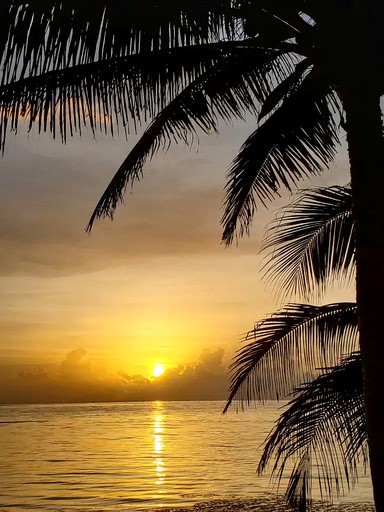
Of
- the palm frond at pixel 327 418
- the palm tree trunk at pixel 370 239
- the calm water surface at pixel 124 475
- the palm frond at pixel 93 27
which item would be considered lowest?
the calm water surface at pixel 124 475

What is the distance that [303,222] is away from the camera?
796 cm

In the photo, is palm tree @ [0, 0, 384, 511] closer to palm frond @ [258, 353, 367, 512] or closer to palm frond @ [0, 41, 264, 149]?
palm frond @ [0, 41, 264, 149]

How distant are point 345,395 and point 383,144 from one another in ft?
9.20

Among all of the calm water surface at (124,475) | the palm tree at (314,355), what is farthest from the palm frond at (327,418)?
the calm water surface at (124,475)

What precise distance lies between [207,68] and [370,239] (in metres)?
2.08

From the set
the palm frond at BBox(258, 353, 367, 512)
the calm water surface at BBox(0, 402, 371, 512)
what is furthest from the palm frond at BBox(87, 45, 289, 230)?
the calm water surface at BBox(0, 402, 371, 512)

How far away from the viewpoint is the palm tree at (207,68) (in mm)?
5160

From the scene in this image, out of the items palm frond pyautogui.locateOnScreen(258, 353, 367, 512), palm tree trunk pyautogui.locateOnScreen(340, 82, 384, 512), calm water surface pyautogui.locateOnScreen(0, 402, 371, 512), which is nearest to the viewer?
palm tree trunk pyautogui.locateOnScreen(340, 82, 384, 512)

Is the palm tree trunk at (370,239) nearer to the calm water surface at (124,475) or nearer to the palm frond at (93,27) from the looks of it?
the palm frond at (93,27)

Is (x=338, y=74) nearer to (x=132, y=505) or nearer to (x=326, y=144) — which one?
(x=326, y=144)

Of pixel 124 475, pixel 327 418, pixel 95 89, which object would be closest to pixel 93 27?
pixel 95 89

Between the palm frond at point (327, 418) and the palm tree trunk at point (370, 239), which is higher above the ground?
the palm tree trunk at point (370, 239)

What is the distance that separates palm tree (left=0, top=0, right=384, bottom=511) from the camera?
203 inches

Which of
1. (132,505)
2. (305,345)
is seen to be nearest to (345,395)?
(305,345)
